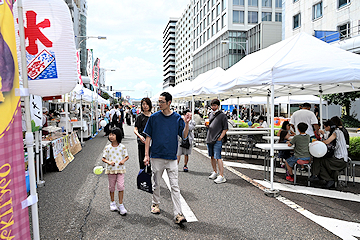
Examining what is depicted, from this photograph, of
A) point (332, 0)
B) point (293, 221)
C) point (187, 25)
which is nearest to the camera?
point (293, 221)

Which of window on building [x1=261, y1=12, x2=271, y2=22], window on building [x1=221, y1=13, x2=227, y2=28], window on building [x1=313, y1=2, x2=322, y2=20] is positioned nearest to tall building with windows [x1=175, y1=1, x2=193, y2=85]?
window on building [x1=221, y1=13, x2=227, y2=28]

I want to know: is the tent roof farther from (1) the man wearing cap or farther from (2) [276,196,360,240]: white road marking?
(2) [276,196,360,240]: white road marking

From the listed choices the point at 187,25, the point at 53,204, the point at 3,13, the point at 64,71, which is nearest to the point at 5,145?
the point at 3,13

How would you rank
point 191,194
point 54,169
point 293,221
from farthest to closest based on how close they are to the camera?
point 54,169 < point 191,194 < point 293,221

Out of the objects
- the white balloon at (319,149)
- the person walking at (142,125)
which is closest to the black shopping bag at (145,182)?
the person walking at (142,125)

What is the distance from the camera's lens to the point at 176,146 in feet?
14.3

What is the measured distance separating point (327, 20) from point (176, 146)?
2804cm

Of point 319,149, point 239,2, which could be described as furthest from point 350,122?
point 239,2

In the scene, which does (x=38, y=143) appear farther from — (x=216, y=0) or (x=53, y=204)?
(x=216, y=0)

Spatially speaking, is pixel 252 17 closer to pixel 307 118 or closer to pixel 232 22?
pixel 232 22

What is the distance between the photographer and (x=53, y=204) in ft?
16.3

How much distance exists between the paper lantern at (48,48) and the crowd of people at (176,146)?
1.47 meters

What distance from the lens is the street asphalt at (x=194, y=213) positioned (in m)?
3.81

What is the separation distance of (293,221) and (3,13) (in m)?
4.54
